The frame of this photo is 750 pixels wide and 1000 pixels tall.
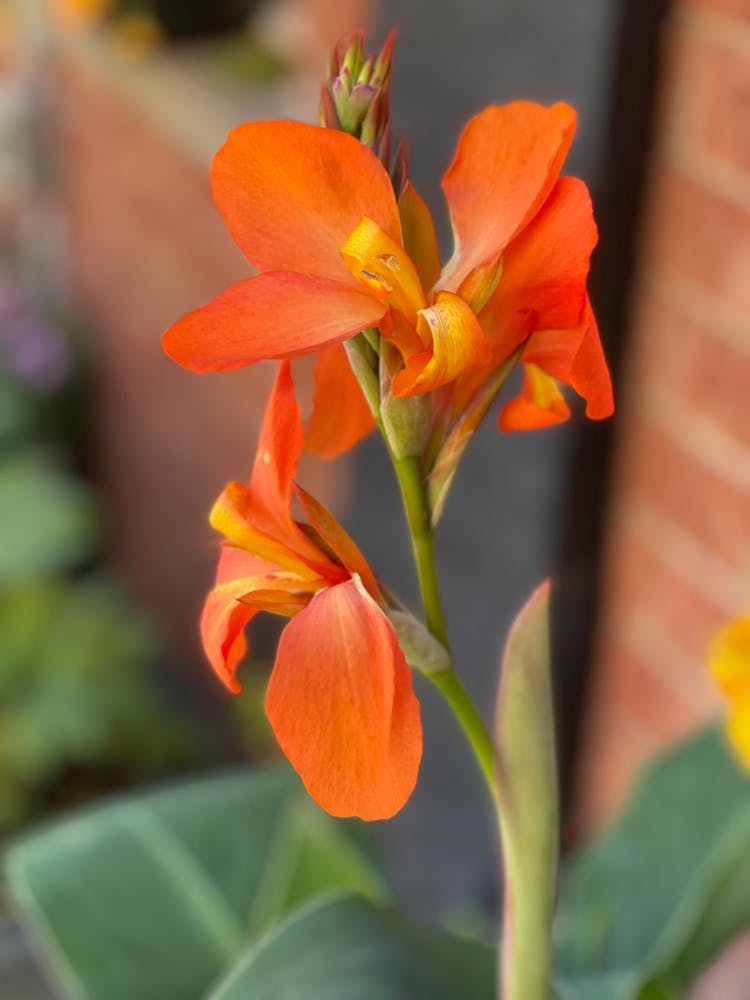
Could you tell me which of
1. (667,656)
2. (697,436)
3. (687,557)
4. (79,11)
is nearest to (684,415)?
(697,436)

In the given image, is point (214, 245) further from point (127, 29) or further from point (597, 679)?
point (597, 679)

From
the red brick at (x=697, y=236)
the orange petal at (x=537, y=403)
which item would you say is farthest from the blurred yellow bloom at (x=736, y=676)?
the red brick at (x=697, y=236)

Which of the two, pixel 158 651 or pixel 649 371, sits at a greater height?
pixel 649 371

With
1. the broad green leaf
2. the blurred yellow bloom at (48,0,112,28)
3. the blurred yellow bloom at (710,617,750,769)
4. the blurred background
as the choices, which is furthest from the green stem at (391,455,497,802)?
the blurred yellow bloom at (48,0,112,28)

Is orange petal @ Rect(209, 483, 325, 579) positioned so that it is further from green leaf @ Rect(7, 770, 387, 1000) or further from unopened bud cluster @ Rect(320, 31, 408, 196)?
green leaf @ Rect(7, 770, 387, 1000)

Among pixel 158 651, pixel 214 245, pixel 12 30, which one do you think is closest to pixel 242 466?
pixel 214 245

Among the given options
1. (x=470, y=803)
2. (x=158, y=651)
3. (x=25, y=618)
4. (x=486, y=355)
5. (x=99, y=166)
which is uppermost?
(x=486, y=355)

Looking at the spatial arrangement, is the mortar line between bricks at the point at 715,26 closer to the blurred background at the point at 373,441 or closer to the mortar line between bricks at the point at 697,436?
the blurred background at the point at 373,441
